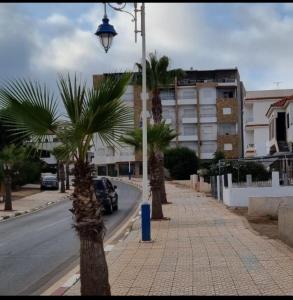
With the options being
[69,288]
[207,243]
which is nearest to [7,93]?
[69,288]

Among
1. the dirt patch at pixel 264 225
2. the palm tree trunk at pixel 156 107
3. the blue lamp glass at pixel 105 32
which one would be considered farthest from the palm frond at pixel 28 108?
the palm tree trunk at pixel 156 107

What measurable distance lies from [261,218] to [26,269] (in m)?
12.9

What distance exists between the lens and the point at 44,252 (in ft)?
56.2

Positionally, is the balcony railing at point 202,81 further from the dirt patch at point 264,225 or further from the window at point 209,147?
the dirt patch at point 264,225

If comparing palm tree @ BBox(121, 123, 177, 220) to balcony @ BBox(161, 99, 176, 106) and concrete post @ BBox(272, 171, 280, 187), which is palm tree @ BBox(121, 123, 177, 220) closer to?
concrete post @ BBox(272, 171, 280, 187)

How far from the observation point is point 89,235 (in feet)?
25.7

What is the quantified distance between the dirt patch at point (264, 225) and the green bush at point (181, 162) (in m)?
53.1

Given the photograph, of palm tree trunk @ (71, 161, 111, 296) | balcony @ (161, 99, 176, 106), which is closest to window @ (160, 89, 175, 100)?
balcony @ (161, 99, 176, 106)

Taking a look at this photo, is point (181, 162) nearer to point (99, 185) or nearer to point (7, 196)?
point (7, 196)

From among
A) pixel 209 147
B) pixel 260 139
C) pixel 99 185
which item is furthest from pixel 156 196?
pixel 209 147

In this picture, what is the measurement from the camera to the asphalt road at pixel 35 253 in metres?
12.2

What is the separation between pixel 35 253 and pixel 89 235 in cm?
950

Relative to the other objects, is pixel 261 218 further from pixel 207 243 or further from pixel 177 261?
pixel 177 261

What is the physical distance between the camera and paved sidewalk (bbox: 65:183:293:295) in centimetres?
995
